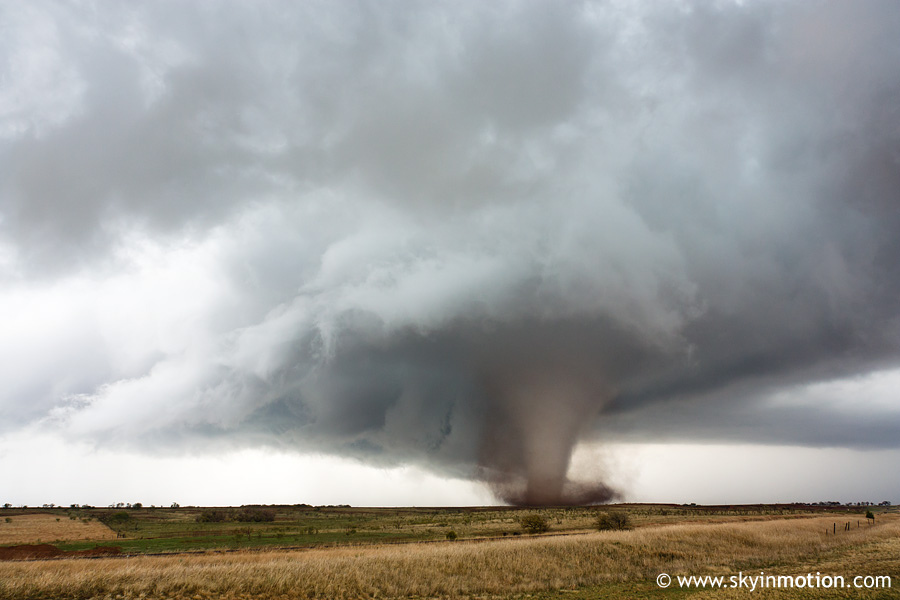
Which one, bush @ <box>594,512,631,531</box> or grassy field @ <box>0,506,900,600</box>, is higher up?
grassy field @ <box>0,506,900,600</box>

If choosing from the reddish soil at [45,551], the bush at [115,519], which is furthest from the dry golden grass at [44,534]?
the reddish soil at [45,551]

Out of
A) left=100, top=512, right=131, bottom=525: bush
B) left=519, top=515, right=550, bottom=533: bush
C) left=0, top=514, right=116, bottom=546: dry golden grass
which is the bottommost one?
left=100, top=512, right=131, bottom=525: bush

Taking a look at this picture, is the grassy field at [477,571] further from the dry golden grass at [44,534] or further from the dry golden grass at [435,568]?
the dry golden grass at [44,534]

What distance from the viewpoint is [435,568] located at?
3791 centimetres

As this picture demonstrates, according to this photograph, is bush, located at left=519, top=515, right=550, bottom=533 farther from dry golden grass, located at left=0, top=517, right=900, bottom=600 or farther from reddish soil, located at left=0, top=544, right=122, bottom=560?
reddish soil, located at left=0, top=544, right=122, bottom=560

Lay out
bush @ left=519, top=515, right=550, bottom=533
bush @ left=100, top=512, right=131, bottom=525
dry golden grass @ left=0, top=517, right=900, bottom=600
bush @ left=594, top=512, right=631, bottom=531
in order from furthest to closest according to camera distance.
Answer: bush @ left=100, top=512, right=131, bottom=525
bush @ left=519, top=515, right=550, bottom=533
bush @ left=594, top=512, right=631, bottom=531
dry golden grass @ left=0, top=517, right=900, bottom=600

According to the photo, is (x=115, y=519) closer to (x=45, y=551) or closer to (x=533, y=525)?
(x=45, y=551)

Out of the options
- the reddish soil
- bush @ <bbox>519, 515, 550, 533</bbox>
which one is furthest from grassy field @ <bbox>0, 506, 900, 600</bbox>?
the reddish soil

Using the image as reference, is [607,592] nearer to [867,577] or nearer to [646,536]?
[867,577]

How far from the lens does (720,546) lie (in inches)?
1993

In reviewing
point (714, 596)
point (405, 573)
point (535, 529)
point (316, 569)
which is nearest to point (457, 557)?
point (405, 573)

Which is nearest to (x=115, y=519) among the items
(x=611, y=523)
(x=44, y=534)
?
(x=44, y=534)

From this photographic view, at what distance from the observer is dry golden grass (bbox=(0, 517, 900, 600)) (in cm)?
2819

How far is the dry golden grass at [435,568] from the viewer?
28188mm
